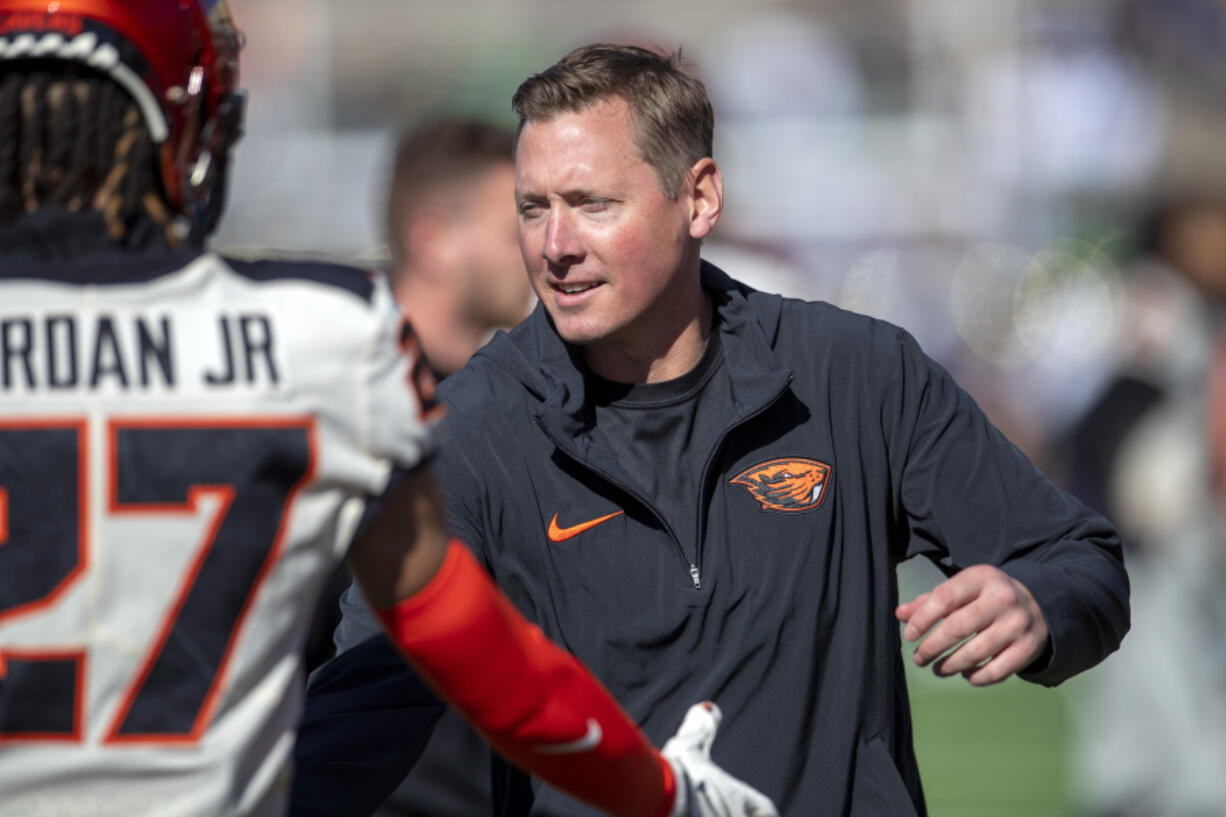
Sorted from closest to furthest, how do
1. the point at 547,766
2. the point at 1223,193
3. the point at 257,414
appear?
1. the point at 257,414
2. the point at 547,766
3. the point at 1223,193

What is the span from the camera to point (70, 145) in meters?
2.27

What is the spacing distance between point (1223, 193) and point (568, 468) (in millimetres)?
19829

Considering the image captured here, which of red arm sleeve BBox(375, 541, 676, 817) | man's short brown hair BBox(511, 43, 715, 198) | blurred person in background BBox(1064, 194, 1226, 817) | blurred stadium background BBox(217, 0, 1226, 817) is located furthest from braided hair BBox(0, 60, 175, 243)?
blurred stadium background BBox(217, 0, 1226, 817)

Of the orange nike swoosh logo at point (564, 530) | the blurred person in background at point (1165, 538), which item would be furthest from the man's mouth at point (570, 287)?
the blurred person in background at point (1165, 538)

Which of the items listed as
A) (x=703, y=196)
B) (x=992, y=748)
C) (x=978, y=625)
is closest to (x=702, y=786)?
(x=978, y=625)

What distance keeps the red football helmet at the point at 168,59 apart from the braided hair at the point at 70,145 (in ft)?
0.08

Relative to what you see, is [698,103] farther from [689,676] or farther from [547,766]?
[547,766]

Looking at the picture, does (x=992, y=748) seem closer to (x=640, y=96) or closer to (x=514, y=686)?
(x=640, y=96)

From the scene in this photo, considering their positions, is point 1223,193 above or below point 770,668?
below

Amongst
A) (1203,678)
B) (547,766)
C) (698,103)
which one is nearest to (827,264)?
→ (1203,678)

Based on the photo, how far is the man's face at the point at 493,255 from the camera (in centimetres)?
553

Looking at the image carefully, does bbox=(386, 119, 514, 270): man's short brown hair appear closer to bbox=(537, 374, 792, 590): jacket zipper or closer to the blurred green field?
bbox=(537, 374, 792, 590): jacket zipper

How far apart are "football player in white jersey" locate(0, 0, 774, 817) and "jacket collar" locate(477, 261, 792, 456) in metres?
1.03

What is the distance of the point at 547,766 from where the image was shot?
2402 mm
